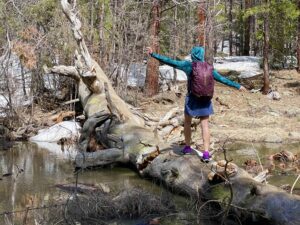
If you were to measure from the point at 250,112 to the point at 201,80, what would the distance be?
837cm

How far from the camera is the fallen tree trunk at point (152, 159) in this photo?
5.76m

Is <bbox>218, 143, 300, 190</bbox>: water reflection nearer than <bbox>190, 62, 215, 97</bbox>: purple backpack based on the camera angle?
No

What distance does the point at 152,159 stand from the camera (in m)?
8.41

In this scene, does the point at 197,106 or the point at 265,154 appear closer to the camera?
the point at 197,106

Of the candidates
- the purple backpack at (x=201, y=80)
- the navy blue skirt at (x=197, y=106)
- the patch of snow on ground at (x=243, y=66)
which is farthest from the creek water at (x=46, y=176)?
the patch of snow on ground at (x=243, y=66)

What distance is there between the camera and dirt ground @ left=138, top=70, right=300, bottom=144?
12.7m

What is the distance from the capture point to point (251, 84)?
20.1 m

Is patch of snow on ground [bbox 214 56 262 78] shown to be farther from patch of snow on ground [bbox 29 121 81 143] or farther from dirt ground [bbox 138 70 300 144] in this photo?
patch of snow on ground [bbox 29 121 81 143]

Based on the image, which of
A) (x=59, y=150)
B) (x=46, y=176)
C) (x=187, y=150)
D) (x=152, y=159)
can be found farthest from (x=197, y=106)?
(x=59, y=150)

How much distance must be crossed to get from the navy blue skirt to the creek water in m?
1.00

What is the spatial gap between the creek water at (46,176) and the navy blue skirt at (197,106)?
3.29 feet

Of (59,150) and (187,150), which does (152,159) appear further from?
(59,150)

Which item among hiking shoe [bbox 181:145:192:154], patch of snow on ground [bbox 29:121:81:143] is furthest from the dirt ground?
hiking shoe [bbox 181:145:192:154]

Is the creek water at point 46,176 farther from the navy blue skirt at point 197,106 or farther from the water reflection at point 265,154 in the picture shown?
the navy blue skirt at point 197,106
